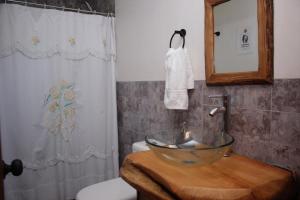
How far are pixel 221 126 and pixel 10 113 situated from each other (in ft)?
5.66

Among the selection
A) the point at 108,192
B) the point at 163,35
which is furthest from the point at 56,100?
the point at 163,35

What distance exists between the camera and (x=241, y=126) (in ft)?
4.28

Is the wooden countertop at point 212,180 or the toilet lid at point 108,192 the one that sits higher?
the wooden countertop at point 212,180

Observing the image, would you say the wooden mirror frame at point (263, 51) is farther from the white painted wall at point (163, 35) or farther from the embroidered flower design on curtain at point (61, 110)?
the embroidered flower design on curtain at point (61, 110)

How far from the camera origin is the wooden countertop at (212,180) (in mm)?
846

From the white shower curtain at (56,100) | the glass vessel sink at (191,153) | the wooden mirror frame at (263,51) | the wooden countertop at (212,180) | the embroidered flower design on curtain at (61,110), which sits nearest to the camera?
the wooden countertop at (212,180)

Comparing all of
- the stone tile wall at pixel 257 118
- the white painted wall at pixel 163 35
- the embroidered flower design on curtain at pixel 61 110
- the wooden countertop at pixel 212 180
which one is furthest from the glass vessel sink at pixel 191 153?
the embroidered flower design on curtain at pixel 61 110

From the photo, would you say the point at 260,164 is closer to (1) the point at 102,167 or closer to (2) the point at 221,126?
(2) the point at 221,126

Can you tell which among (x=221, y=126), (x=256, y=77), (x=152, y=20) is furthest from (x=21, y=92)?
(x=256, y=77)

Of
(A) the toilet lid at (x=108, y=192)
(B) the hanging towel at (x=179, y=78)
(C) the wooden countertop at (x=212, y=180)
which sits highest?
(B) the hanging towel at (x=179, y=78)

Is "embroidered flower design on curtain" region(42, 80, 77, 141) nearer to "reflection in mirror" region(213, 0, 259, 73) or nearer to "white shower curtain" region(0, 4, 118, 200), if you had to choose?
"white shower curtain" region(0, 4, 118, 200)

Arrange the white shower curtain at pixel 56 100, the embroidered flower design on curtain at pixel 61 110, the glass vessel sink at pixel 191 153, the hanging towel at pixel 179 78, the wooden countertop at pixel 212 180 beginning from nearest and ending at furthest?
the wooden countertop at pixel 212 180, the glass vessel sink at pixel 191 153, the hanging towel at pixel 179 78, the white shower curtain at pixel 56 100, the embroidered flower design on curtain at pixel 61 110

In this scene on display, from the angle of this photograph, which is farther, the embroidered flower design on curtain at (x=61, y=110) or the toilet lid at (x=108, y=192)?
the embroidered flower design on curtain at (x=61, y=110)

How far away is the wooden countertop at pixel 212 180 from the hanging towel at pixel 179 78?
1.61ft
